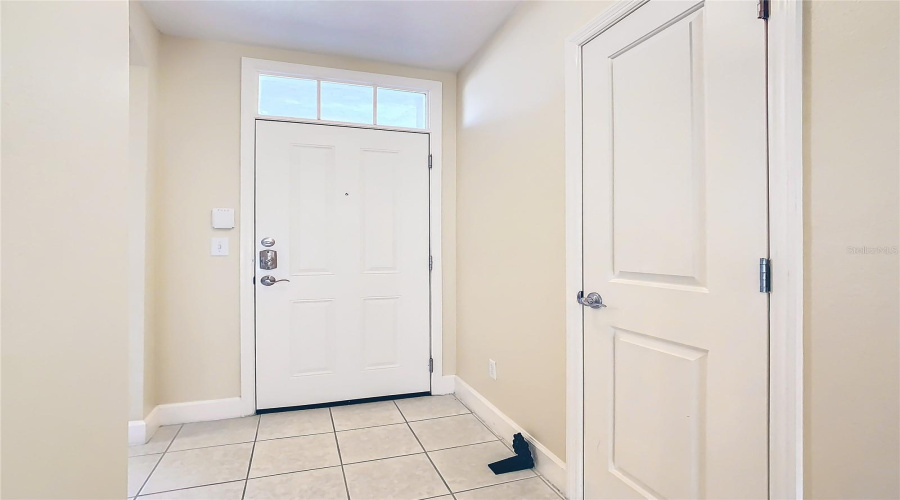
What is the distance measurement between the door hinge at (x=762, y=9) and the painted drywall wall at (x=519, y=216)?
70 centimetres

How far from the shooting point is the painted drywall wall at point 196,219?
2592mm

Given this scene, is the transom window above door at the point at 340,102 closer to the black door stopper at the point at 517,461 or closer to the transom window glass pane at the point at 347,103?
the transom window glass pane at the point at 347,103

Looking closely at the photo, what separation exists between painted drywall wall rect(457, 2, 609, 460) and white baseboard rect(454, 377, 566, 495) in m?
0.04

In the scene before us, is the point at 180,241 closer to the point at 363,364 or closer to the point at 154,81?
the point at 154,81

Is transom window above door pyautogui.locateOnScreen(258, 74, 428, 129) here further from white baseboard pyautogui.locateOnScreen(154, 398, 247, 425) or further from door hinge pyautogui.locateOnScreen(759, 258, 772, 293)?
door hinge pyautogui.locateOnScreen(759, 258, 772, 293)

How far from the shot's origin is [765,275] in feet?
3.59

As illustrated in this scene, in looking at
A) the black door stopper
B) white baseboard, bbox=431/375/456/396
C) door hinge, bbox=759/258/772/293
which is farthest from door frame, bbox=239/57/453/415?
door hinge, bbox=759/258/772/293

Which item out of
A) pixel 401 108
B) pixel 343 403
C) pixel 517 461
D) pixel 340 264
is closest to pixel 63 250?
pixel 517 461

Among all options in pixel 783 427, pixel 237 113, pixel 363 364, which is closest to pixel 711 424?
pixel 783 427

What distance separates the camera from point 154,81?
8.16 ft

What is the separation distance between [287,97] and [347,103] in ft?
1.28

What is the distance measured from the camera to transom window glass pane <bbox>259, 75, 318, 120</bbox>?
281 cm

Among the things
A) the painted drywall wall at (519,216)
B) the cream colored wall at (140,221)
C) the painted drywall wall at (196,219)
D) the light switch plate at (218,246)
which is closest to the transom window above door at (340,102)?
the painted drywall wall at (196,219)

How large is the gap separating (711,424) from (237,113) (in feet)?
9.58
